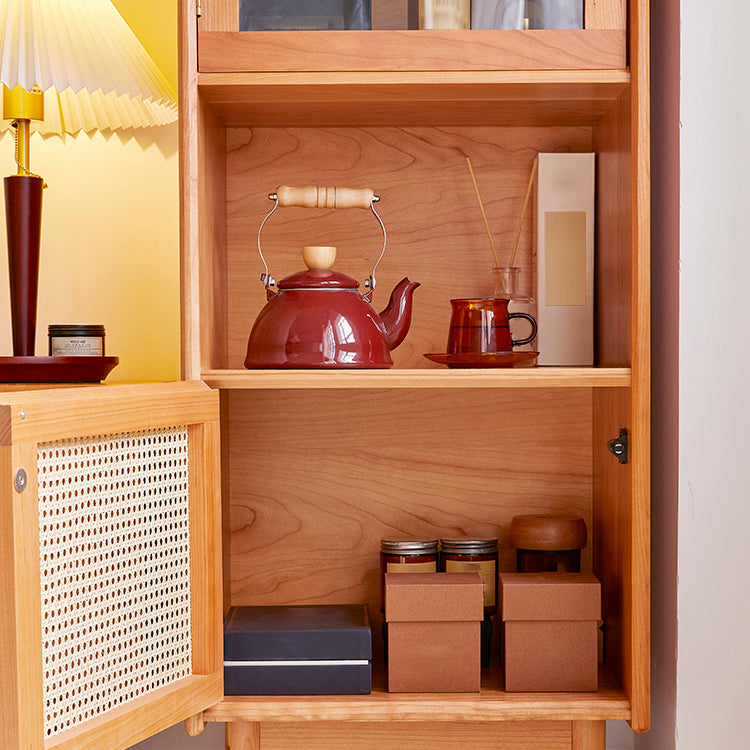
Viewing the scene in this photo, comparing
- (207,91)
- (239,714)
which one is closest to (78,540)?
(239,714)

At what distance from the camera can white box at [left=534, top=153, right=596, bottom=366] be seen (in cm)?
129

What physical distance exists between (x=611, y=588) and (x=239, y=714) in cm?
55

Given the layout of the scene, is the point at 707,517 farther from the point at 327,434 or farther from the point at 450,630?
the point at 327,434

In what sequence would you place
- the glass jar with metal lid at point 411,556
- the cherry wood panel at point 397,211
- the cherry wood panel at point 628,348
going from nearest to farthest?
the cherry wood panel at point 628,348, the glass jar with metal lid at point 411,556, the cherry wood panel at point 397,211

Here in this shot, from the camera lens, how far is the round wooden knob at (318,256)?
3.82 ft

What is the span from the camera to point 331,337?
1.11 m

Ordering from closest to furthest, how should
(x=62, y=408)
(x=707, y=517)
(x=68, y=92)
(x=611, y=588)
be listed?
(x=62, y=408)
(x=707, y=517)
(x=611, y=588)
(x=68, y=92)

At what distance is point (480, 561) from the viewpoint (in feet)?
4.20

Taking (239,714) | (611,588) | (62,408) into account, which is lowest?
(239,714)

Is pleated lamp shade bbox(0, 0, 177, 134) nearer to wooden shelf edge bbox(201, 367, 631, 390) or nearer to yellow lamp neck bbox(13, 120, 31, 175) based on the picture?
yellow lamp neck bbox(13, 120, 31, 175)

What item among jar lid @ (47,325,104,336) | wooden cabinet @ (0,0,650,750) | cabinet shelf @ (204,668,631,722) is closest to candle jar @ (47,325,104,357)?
jar lid @ (47,325,104,336)

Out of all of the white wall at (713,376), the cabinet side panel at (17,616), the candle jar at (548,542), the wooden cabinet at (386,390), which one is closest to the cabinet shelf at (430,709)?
the wooden cabinet at (386,390)

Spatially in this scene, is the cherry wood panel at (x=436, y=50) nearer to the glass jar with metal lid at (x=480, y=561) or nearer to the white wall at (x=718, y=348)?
the white wall at (x=718, y=348)

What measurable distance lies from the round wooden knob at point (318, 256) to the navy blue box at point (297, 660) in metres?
0.49
